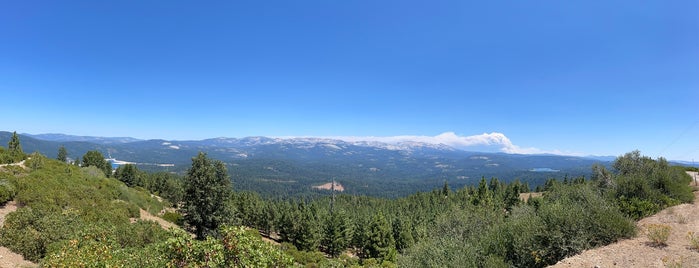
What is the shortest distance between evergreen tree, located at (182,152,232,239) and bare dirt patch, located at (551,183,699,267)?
26439 millimetres

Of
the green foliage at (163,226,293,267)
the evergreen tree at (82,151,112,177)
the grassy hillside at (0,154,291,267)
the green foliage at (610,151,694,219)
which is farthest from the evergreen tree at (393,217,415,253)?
the evergreen tree at (82,151,112,177)

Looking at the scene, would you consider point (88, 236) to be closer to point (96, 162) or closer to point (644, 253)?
point (644, 253)

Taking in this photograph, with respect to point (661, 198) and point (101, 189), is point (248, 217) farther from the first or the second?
point (661, 198)

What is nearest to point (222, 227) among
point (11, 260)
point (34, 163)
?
point (11, 260)

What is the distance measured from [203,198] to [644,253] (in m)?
30.6

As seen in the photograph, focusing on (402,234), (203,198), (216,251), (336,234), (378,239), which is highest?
(216,251)

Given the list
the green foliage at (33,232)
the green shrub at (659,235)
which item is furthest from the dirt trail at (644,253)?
the green foliage at (33,232)

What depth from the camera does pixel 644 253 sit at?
13.8m

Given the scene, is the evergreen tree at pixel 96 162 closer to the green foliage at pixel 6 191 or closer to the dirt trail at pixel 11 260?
the green foliage at pixel 6 191

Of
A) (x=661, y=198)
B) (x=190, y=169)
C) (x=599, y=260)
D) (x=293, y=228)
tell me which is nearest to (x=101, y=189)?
(x=190, y=169)

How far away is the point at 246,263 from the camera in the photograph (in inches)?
283

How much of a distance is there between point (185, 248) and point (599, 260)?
16596 millimetres

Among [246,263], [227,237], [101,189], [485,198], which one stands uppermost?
[227,237]

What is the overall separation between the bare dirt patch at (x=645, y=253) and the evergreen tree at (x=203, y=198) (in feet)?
86.7
